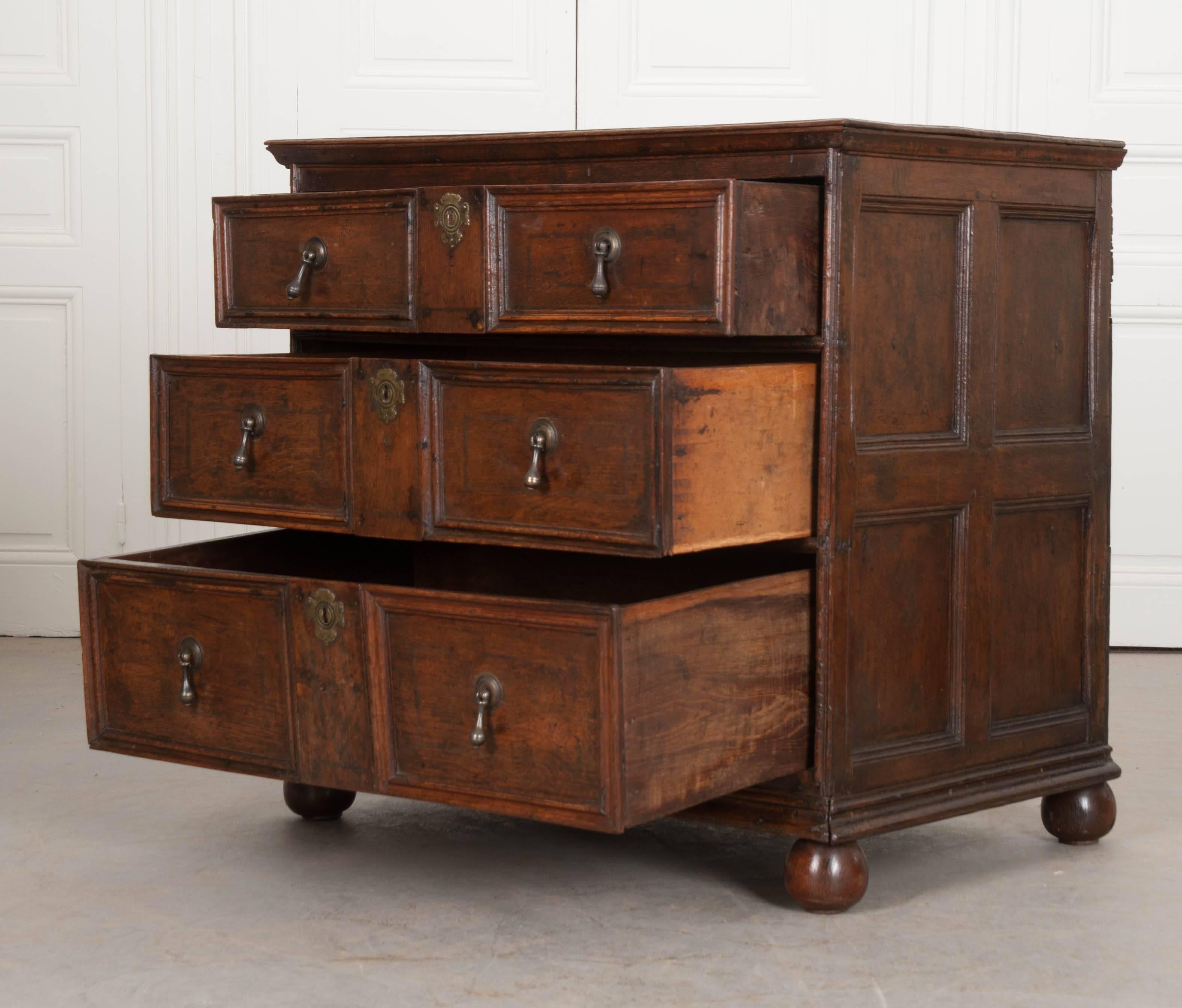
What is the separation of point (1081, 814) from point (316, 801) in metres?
1.09

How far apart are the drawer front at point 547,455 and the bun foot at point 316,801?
646mm

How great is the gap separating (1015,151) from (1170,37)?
6.74 feet

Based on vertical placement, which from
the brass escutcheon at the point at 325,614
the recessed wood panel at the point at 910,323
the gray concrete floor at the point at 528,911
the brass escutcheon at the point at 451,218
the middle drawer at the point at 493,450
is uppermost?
the brass escutcheon at the point at 451,218

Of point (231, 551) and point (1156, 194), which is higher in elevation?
point (1156, 194)

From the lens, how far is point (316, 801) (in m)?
2.44

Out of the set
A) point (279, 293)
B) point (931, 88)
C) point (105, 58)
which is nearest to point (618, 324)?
point (279, 293)

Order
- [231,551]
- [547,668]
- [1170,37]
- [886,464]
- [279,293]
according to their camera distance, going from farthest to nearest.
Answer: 1. [1170,37]
2. [231,551]
3. [279,293]
4. [886,464]
5. [547,668]

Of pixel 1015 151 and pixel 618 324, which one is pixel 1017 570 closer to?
pixel 1015 151

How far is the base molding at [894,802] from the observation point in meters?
2.00

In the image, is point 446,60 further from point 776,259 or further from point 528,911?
point 528,911

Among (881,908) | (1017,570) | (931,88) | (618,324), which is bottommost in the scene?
(881,908)

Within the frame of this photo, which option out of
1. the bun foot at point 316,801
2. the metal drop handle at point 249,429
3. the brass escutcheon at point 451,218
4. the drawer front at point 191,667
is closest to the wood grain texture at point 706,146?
the brass escutcheon at point 451,218

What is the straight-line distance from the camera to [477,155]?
2121 mm

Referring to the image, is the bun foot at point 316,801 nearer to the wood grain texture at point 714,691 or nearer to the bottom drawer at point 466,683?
the bottom drawer at point 466,683
